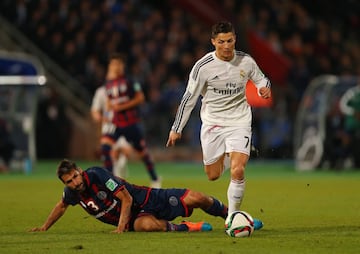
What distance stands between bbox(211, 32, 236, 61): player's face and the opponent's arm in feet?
5.92

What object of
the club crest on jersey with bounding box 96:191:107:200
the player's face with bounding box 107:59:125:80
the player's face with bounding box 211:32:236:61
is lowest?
the club crest on jersey with bounding box 96:191:107:200

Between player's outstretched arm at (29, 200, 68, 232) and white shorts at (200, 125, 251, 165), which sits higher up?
white shorts at (200, 125, 251, 165)

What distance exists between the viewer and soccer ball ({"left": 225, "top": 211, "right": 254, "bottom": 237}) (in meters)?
9.75

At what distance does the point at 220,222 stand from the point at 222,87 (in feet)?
5.74

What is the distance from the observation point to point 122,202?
10.1 metres

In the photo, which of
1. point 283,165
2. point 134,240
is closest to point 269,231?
point 134,240

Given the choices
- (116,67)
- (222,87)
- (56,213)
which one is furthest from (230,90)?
(116,67)

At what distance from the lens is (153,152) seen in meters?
27.4

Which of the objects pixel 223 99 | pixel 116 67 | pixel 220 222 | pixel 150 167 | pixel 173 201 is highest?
pixel 223 99

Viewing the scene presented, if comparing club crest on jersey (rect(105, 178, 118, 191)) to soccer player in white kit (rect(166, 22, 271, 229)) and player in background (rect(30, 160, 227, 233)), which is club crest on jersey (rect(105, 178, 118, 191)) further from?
soccer player in white kit (rect(166, 22, 271, 229))

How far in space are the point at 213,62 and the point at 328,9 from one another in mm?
21257

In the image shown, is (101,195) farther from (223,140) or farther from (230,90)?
(230,90)

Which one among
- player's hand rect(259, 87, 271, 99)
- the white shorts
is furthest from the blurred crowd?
player's hand rect(259, 87, 271, 99)

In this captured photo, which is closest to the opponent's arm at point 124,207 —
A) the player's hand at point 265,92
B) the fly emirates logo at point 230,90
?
the fly emirates logo at point 230,90
